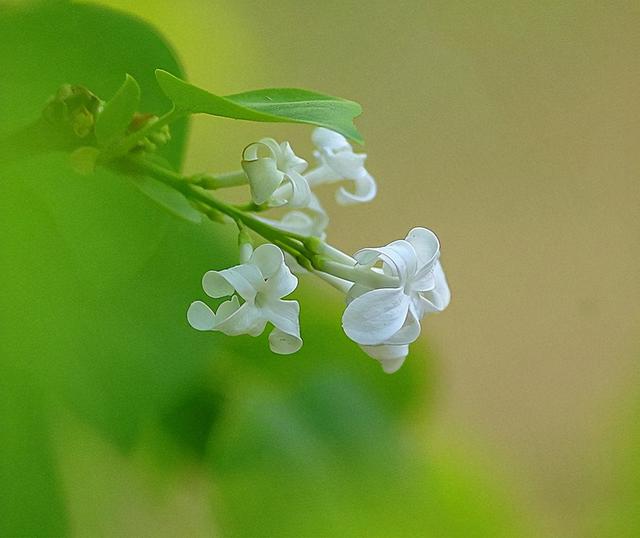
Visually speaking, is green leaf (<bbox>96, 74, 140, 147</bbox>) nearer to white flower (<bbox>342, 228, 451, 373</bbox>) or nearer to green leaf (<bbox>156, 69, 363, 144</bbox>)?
green leaf (<bbox>156, 69, 363, 144</bbox>)

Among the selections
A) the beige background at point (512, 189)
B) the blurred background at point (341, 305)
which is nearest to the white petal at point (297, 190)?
the blurred background at point (341, 305)

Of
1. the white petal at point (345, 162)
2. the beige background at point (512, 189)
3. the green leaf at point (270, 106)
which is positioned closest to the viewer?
the green leaf at point (270, 106)

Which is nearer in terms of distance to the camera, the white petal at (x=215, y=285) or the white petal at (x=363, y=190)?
the white petal at (x=215, y=285)

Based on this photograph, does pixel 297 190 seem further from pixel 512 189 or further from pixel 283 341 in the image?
pixel 512 189

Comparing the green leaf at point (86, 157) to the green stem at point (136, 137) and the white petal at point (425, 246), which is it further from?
the white petal at point (425, 246)

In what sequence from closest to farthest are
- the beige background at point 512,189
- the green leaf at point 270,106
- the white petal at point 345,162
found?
the green leaf at point 270,106 → the white petal at point 345,162 → the beige background at point 512,189

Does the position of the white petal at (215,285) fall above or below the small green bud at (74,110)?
below
